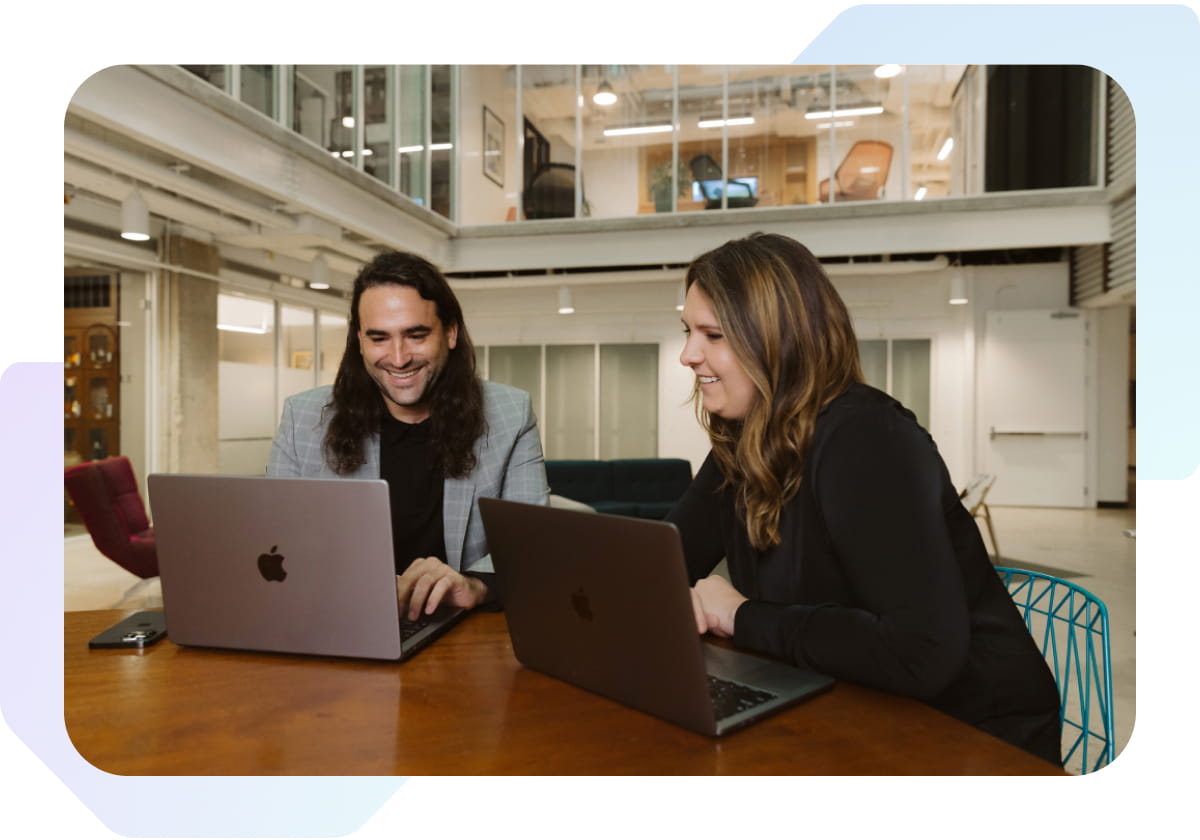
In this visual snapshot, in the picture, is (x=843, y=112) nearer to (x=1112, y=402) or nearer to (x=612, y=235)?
(x=612, y=235)

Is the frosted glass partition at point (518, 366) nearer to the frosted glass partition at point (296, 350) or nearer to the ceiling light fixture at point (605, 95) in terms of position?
the frosted glass partition at point (296, 350)

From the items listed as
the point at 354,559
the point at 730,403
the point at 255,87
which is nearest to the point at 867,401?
the point at 730,403

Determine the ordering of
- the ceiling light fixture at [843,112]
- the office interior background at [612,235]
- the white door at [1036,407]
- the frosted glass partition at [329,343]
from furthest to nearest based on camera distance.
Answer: the frosted glass partition at [329,343] → the white door at [1036,407] → the ceiling light fixture at [843,112] → the office interior background at [612,235]

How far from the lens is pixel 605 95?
32.3 ft

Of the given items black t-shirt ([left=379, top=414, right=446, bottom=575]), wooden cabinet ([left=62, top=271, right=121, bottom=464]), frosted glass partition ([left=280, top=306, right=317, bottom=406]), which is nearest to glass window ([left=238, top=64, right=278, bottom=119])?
wooden cabinet ([left=62, top=271, right=121, bottom=464])

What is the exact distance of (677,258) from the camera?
28.8 ft

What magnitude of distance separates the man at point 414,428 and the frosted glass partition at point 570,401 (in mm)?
9932

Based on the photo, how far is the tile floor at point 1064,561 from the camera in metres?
3.81

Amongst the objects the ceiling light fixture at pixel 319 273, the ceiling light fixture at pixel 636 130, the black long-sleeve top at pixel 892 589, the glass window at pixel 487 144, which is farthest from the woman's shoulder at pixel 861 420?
the ceiling light fixture at pixel 636 130

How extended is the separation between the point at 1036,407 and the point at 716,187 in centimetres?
536

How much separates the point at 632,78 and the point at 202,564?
9.63m

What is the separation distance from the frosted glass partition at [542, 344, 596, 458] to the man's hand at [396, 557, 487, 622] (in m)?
10.5

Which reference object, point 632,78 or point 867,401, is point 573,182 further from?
point 867,401

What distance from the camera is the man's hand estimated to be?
1.48 meters
